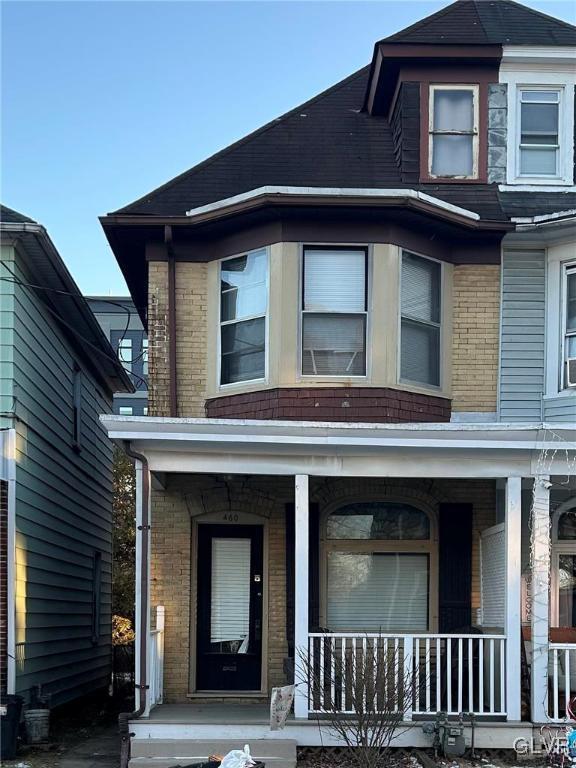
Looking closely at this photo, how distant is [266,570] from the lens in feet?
39.4

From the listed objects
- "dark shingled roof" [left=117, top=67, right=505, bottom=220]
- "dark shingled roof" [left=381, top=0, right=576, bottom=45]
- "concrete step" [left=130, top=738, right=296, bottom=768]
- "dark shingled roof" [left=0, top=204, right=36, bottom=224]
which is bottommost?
"concrete step" [left=130, top=738, right=296, bottom=768]

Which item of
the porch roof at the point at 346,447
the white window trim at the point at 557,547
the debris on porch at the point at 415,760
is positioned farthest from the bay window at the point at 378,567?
the debris on porch at the point at 415,760

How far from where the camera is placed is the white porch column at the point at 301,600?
9945 millimetres

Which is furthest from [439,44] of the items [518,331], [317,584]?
[317,584]

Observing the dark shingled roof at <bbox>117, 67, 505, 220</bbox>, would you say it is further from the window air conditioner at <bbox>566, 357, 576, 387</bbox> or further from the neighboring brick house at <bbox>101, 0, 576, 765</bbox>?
the window air conditioner at <bbox>566, 357, 576, 387</bbox>

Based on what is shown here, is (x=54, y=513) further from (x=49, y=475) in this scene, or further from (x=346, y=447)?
(x=346, y=447)

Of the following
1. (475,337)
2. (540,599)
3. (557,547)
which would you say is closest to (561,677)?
(557,547)

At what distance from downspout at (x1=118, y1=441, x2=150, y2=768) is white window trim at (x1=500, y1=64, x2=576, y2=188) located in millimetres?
5762

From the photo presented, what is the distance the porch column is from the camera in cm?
1002

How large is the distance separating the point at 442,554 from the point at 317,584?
1465 mm

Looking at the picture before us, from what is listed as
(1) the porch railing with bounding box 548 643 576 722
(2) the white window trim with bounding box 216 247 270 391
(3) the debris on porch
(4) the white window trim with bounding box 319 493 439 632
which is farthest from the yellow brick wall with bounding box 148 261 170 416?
(1) the porch railing with bounding box 548 643 576 722

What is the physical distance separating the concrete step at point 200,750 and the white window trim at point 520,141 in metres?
7.15

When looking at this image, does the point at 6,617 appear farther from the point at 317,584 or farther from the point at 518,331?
the point at 518,331

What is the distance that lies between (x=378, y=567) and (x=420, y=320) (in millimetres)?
2880
